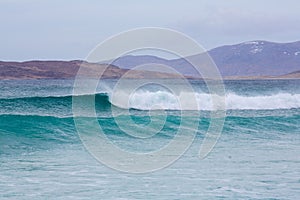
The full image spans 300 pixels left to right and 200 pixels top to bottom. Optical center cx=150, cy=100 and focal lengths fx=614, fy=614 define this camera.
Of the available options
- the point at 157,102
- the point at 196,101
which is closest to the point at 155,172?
the point at 157,102

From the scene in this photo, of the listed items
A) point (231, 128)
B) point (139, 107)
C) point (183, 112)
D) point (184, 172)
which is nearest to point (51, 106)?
point (139, 107)

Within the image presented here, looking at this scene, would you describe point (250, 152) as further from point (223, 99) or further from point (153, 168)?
point (223, 99)

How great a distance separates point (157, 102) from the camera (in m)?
35.9

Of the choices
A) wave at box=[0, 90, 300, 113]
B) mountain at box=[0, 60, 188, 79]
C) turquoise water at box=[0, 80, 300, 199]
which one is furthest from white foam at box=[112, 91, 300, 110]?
mountain at box=[0, 60, 188, 79]

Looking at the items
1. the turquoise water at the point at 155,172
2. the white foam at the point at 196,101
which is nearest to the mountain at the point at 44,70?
the white foam at the point at 196,101

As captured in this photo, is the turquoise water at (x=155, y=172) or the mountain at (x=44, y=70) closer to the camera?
the turquoise water at (x=155, y=172)

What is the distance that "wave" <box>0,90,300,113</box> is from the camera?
117 ft

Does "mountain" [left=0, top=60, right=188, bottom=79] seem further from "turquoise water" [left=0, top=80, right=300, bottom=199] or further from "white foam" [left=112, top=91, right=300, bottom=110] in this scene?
"turquoise water" [left=0, top=80, right=300, bottom=199]

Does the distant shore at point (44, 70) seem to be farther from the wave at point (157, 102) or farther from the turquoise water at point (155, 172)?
the turquoise water at point (155, 172)

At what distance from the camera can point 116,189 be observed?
13.2 m

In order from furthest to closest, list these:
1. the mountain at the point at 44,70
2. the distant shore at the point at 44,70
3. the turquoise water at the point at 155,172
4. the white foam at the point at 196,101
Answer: the mountain at the point at 44,70 → the distant shore at the point at 44,70 → the white foam at the point at 196,101 → the turquoise water at the point at 155,172

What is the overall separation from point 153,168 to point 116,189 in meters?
2.99

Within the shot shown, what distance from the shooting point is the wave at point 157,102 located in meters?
35.8

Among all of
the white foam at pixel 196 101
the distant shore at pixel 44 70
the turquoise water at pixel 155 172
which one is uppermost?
the distant shore at pixel 44 70
